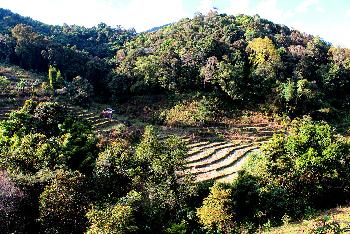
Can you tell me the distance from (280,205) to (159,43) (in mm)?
39262

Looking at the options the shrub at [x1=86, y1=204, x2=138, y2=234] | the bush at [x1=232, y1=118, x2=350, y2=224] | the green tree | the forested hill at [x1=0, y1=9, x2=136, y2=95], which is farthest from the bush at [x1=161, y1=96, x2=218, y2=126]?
the shrub at [x1=86, y1=204, x2=138, y2=234]

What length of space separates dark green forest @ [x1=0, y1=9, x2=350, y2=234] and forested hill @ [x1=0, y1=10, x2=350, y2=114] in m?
0.18

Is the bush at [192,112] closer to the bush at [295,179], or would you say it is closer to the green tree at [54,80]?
the green tree at [54,80]

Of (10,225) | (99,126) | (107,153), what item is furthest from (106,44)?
(10,225)

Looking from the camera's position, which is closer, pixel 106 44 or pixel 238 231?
pixel 238 231

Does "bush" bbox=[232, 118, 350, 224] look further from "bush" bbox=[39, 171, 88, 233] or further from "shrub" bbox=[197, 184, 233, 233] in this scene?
"bush" bbox=[39, 171, 88, 233]

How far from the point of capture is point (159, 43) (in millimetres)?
56562

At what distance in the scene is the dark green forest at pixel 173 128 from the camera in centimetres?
2052

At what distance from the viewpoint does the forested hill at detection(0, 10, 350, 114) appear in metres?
42.7

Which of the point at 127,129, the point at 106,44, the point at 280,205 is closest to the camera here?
the point at 280,205

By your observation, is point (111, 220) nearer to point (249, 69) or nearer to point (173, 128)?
point (173, 128)

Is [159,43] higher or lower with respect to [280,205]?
higher

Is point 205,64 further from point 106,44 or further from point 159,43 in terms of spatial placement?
point 106,44

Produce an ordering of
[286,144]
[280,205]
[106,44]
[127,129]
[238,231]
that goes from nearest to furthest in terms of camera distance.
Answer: [238,231], [280,205], [286,144], [127,129], [106,44]
